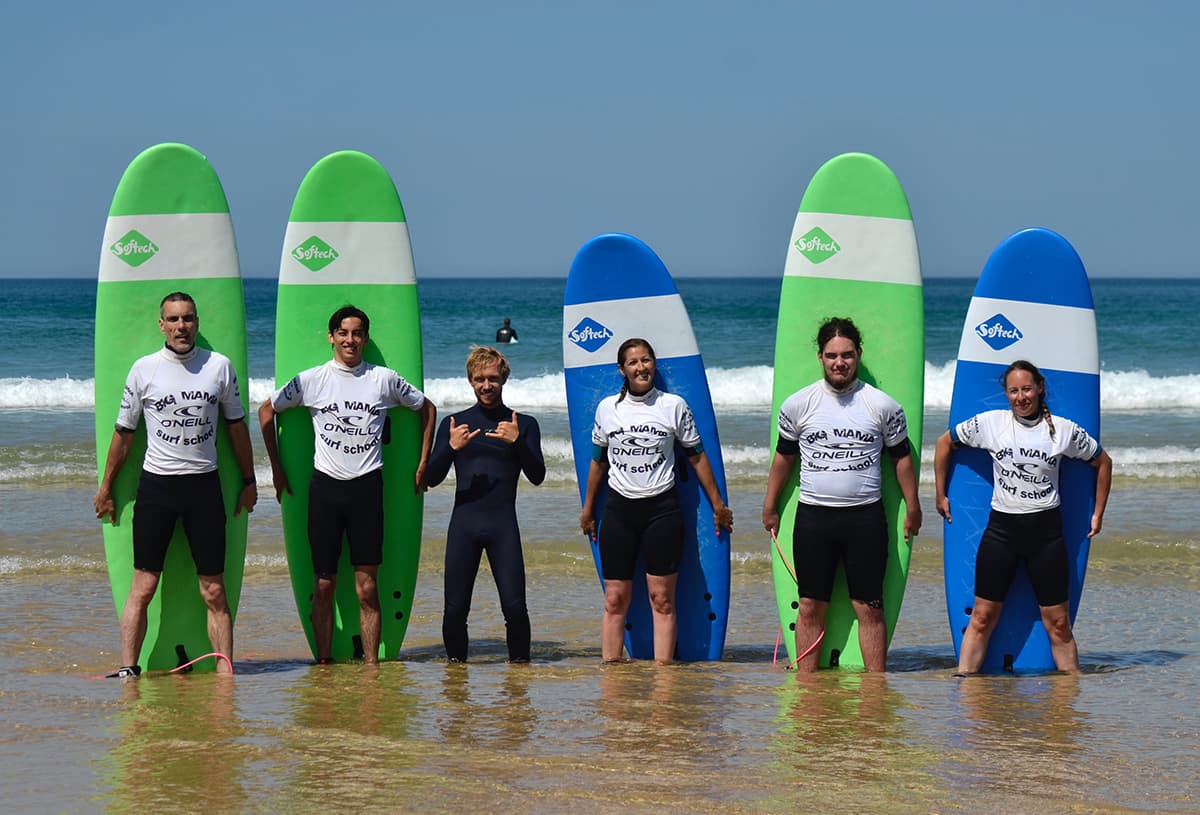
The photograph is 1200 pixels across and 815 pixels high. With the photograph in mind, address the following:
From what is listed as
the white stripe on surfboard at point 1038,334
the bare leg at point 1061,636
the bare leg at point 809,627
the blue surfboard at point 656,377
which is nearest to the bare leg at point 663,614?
the blue surfboard at point 656,377

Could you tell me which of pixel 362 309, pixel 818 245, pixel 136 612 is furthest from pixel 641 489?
pixel 136 612

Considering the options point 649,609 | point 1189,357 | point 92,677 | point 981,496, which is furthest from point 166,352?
point 1189,357

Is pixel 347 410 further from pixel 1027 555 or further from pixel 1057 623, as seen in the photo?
pixel 1057 623

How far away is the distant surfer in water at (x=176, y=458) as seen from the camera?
4695mm

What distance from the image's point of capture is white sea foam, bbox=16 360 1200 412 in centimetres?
1602

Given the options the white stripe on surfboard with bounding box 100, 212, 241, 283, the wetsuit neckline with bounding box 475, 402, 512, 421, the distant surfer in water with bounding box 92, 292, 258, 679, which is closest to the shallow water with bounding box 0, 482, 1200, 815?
the distant surfer in water with bounding box 92, 292, 258, 679

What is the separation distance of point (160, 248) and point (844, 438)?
2.79 metres

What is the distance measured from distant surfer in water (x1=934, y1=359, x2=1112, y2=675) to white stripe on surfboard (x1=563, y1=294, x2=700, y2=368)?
1160 millimetres

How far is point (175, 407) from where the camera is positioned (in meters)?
4.69

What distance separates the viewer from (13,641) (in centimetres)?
557

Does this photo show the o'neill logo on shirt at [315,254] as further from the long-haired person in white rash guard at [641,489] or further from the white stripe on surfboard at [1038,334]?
the white stripe on surfboard at [1038,334]

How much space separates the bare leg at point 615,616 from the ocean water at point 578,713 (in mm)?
130

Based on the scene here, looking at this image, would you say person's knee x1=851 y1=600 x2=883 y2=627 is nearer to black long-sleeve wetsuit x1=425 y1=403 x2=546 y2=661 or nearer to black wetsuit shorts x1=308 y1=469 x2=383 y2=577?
black long-sleeve wetsuit x1=425 y1=403 x2=546 y2=661

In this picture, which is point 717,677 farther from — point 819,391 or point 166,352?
point 166,352
